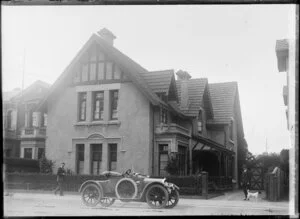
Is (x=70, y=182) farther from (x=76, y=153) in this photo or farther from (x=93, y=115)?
(x=93, y=115)

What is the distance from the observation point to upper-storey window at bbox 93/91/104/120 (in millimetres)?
16647

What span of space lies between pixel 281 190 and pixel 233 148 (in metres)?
13.0

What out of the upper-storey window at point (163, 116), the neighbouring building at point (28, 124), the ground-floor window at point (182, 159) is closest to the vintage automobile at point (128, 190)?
the neighbouring building at point (28, 124)

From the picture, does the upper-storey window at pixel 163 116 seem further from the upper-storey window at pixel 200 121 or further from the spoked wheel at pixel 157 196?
the spoked wheel at pixel 157 196

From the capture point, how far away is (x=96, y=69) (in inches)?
709

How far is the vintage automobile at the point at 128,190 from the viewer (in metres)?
13.1

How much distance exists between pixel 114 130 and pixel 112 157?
75.8 inches

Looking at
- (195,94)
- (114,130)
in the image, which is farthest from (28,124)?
(195,94)

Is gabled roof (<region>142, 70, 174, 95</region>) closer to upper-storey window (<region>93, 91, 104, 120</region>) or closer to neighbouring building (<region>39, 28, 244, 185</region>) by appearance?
neighbouring building (<region>39, 28, 244, 185</region>)

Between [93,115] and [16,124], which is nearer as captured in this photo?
[16,124]

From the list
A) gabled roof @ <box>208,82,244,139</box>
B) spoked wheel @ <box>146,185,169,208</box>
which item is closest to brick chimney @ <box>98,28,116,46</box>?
gabled roof @ <box>208,82,244,139</box>

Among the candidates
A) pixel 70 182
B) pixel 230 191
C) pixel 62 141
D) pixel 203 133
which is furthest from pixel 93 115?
pixel 203 133

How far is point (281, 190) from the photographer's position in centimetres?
1470

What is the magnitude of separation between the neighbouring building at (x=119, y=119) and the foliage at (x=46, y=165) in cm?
23
